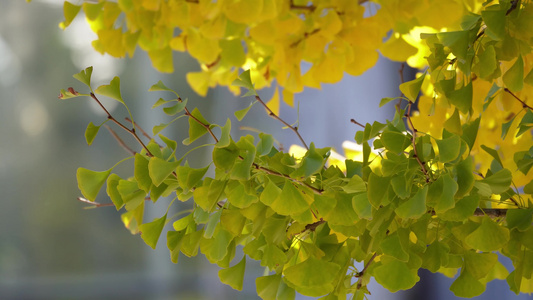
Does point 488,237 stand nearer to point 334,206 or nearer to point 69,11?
point 334,206

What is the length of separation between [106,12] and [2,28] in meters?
1.12

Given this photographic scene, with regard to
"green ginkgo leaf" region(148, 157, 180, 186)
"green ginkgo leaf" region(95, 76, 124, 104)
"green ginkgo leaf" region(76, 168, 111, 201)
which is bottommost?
"green ginkgo leaf" region(76, 168, 111, 201)

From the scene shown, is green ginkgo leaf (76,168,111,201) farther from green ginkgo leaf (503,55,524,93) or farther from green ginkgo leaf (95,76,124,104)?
green ginkgo leaf (503,55,524,93)

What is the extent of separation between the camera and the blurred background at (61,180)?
52.7 inches

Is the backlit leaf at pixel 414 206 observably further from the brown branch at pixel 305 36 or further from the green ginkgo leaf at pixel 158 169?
the brown branch at pixel 305 36

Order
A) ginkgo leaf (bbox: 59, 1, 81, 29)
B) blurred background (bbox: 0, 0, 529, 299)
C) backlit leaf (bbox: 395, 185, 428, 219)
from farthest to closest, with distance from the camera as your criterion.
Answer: blurred background (bbox: 0, 0, 529, 299) → ginkgo leaf (bbox: 59, 1, 81, 29) → backlit leaf (bbox: 395, 185, 428, 219)

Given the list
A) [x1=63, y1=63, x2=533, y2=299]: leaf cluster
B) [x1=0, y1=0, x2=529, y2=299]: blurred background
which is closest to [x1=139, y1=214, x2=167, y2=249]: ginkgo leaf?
[x1=63, y1=63, x2=533, y2=299]: leaf cluster

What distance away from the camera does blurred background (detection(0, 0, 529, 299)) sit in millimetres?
1338

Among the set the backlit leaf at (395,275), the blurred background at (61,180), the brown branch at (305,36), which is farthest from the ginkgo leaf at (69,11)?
the blurred background at (61,180)

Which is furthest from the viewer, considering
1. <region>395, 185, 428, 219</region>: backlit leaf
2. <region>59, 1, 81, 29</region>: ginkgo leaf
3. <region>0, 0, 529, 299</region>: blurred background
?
<region>0, 0, 529, 299</region>: blurred background

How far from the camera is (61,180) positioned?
137cm

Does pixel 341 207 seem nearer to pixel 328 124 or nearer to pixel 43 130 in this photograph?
pixel 328 124

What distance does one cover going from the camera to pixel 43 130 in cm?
138

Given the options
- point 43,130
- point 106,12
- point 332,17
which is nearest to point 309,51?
point 332,17
